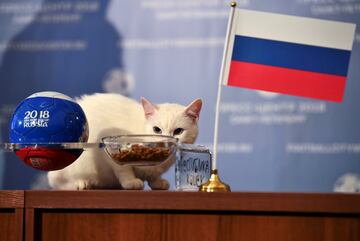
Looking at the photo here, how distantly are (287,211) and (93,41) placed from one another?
4.72 ft

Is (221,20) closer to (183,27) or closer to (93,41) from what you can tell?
(183,27)

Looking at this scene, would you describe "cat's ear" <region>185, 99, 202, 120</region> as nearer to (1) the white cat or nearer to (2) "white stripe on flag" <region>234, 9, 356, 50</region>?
(1) the white cat

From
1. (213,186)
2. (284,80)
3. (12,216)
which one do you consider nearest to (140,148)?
(213,186)

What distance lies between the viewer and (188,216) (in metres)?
1.03

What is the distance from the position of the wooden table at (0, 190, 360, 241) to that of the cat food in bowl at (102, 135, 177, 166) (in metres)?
0.10

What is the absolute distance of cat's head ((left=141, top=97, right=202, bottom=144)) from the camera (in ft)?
4.36

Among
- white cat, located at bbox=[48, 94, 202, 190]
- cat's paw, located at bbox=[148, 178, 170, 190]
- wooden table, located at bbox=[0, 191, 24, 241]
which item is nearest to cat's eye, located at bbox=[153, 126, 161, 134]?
white cat, located at bbox=[48, 94, 202, 190]

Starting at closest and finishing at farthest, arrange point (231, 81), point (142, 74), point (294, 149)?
point (231, 81), point (294, 149), point (142, 74)

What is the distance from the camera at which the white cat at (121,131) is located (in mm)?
1269

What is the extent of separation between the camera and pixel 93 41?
226 centimetres

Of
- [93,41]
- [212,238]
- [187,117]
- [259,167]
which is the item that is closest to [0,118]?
[93,41]

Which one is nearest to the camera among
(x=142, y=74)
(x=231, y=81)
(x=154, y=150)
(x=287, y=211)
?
(x=287, y=211)

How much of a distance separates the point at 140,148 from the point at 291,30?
0.71 meters

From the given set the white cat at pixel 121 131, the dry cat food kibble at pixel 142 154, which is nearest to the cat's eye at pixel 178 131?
the white cat at pixel 121 131
